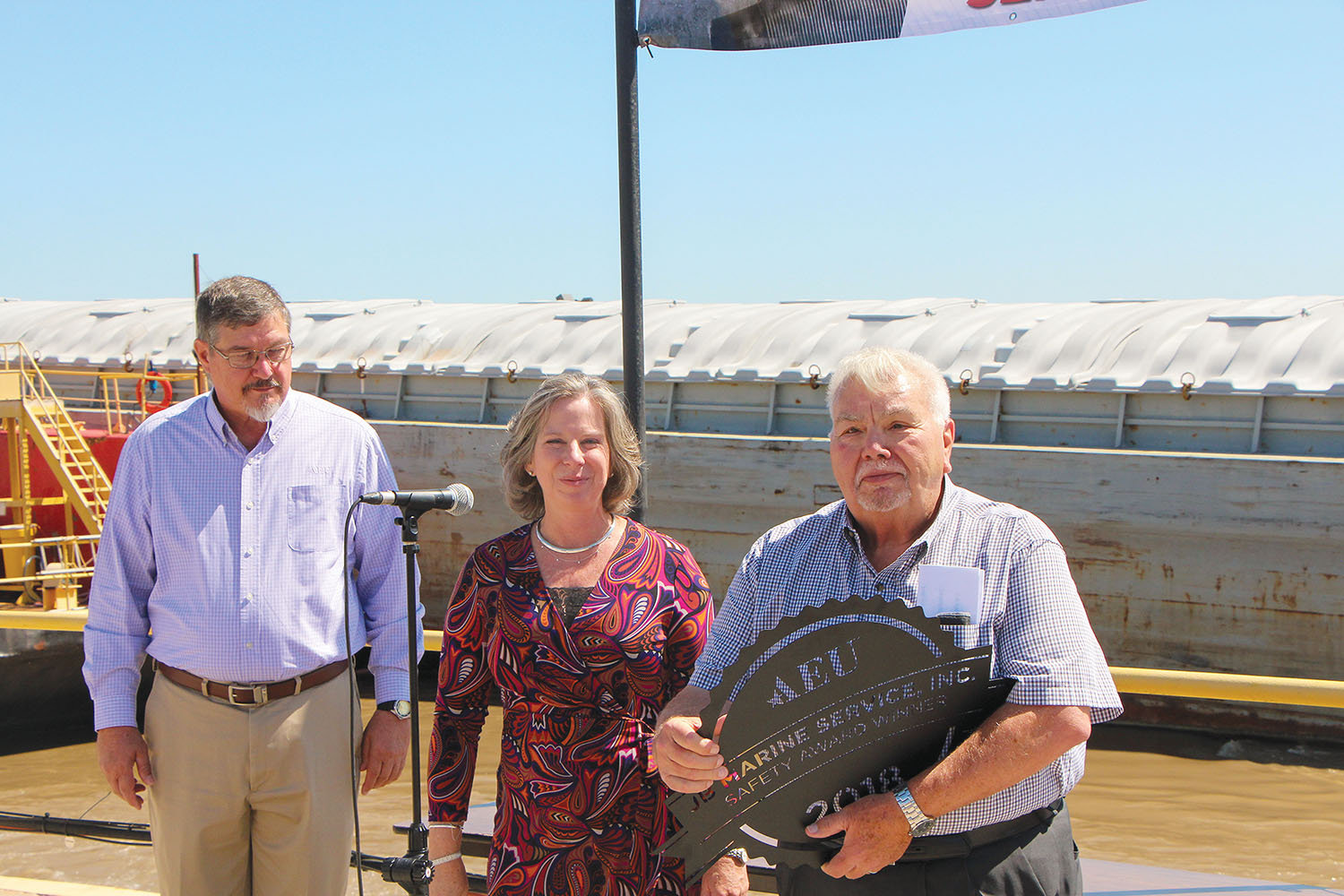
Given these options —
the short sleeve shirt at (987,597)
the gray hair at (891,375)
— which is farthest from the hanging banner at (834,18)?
the short sleeve shirt at (987,597)

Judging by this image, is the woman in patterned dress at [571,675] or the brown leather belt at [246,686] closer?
the woman in patterned dress at [571,675]

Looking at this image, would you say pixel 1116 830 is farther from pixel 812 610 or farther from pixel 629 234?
pixel 812 610

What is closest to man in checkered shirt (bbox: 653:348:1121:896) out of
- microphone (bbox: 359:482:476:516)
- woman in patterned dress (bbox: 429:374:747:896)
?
woman in patterned dress (bbox: 429:374:747:896)

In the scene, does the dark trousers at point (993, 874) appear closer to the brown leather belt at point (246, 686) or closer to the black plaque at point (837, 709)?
the black plaque at point (837, 709)

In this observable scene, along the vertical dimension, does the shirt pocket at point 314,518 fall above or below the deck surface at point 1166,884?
above

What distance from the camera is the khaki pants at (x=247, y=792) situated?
10.6ft

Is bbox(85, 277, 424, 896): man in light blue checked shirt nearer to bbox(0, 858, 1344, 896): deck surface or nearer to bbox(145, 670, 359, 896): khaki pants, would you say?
bbox(145, 670, 359, 896): khaki pants

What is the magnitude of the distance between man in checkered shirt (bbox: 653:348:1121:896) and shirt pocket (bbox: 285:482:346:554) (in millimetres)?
1426

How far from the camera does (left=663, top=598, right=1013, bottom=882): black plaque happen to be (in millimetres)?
2107

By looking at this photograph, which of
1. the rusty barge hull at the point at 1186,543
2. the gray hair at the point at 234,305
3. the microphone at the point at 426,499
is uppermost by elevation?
the gray hair at the point at 234,305

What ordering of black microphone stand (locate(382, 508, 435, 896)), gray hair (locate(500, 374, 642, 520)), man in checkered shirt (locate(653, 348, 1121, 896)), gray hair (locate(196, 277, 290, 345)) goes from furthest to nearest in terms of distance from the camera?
gray hair (locate(196, 277, 290, 345))
gray hair (locate(500, 374, 642, 520))
black microphone stand (locate(382, 508, 435, 896))
man in checkered shirt (locate(653, 348, 1121, 896))

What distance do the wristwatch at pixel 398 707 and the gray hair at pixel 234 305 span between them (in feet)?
3.95

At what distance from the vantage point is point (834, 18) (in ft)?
15.4

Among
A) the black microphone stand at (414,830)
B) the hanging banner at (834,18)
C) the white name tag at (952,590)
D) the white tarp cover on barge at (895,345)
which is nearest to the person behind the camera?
the white name tag at (952,590)
